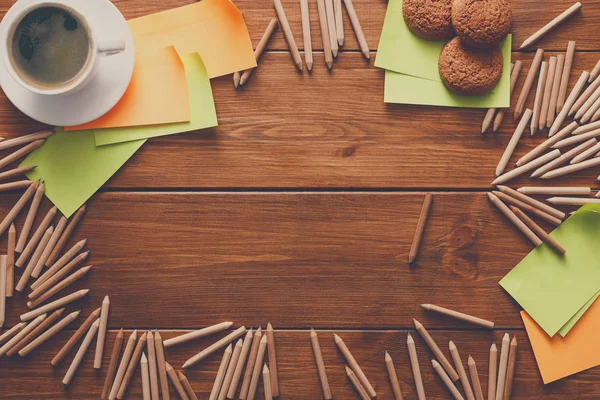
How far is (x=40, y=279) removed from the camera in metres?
0.68

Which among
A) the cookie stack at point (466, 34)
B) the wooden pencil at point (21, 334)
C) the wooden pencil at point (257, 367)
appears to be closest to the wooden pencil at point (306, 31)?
the cookie stack at point (466, 34)

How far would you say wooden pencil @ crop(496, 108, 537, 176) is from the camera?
69 cm

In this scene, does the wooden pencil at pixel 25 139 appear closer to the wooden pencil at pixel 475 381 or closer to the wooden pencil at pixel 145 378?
the wooden pencil at pixel 145 378

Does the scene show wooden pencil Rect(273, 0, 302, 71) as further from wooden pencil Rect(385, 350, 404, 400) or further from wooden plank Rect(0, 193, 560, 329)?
wooden pencil Rect(385, 350, 404, 400)

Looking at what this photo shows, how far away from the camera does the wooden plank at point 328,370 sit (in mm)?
688

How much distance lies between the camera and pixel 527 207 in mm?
694

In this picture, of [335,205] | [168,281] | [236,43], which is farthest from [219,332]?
[236,43]

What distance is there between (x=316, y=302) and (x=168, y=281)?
18cm

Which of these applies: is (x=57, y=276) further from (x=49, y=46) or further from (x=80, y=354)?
(x=49, y=46)

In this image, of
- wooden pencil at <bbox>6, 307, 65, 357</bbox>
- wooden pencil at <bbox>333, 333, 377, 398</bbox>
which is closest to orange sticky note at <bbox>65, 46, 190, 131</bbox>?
wooden pencil at <bbox>6, 307, 65, 357</bbox>

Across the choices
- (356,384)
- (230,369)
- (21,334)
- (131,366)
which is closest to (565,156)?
(356,384)

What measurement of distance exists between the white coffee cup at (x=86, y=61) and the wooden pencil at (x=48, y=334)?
26 centimetres

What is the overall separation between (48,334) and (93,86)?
0.98 ft

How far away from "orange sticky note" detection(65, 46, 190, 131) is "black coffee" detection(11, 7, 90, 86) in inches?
2.8
